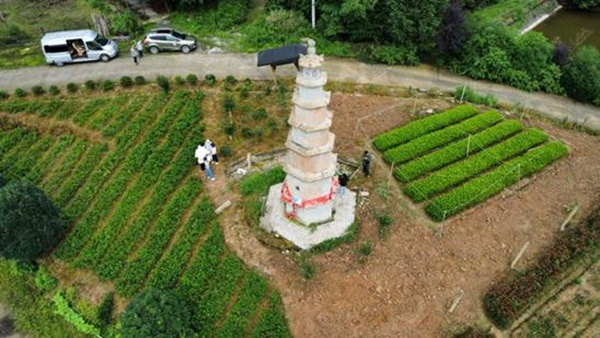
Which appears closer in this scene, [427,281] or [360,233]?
[427,281]

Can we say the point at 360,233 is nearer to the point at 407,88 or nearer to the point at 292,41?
the point at 407,88

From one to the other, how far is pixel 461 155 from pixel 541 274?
7.43 m

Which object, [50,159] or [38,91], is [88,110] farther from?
[38,91]

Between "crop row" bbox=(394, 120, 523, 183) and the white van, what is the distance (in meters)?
21.0

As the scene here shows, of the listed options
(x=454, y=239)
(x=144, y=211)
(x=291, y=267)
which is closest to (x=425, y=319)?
(x=454, y=239)

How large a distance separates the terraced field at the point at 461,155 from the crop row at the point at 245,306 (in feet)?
28.1

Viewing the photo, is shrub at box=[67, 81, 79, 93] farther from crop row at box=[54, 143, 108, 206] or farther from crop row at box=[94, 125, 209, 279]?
crop row at box=[94, 125, 209, 279]

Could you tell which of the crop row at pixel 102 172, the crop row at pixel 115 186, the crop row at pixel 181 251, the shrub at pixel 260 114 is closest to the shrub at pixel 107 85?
the crop row at pixel 102 172

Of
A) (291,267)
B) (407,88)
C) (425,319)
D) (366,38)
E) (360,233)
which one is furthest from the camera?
(366,38)

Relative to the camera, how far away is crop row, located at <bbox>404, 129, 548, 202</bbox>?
2241 centimetres

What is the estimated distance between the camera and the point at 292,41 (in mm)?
32344

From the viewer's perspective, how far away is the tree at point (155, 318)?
1634 centimetres

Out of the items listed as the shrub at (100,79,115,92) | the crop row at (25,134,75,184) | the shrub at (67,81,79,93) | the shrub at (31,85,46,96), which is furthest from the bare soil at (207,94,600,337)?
the shrub at (31,85,46,96)

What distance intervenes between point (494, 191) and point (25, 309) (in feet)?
Result: 73.9
